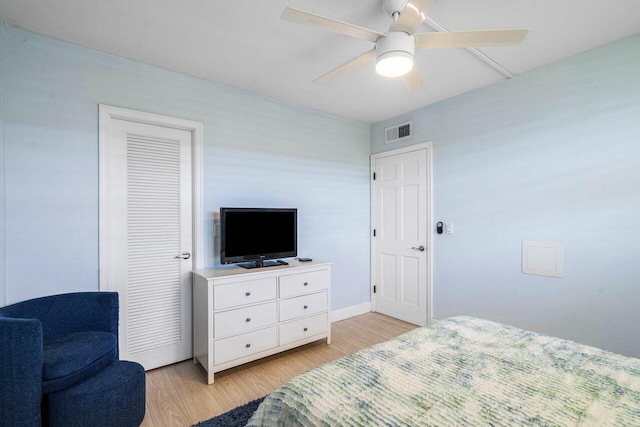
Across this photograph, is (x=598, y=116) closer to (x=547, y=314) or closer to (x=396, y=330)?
(x=547, y=314)

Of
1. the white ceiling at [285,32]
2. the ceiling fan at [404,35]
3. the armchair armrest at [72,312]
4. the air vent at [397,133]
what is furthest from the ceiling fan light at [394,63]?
the armchair armrest at [72,312]

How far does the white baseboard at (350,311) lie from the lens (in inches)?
148

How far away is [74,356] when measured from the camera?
1708mm

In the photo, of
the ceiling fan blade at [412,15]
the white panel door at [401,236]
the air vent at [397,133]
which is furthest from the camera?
the air vent at [397,133]

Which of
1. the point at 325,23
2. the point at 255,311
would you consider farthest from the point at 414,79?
the point at 255,311

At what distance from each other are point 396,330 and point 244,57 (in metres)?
3.18

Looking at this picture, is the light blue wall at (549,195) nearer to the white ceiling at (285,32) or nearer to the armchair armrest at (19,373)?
the white ceiling at (285,32)

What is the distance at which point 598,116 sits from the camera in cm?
234

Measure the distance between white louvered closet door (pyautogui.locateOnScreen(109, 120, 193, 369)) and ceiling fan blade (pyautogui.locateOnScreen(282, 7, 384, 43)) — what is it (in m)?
1.73

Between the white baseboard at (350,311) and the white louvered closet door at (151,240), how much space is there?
1712mm

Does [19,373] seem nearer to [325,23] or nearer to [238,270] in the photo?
[238,270]

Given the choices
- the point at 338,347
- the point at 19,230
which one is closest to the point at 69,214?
the point at 19,230

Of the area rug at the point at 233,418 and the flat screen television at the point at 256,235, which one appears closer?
the area rug at the point at 233,418

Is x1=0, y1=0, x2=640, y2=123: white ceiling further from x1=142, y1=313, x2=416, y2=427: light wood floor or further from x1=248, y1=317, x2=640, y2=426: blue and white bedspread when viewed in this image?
x1=142, y1=313, x2=416, y2=427: light wood floor
